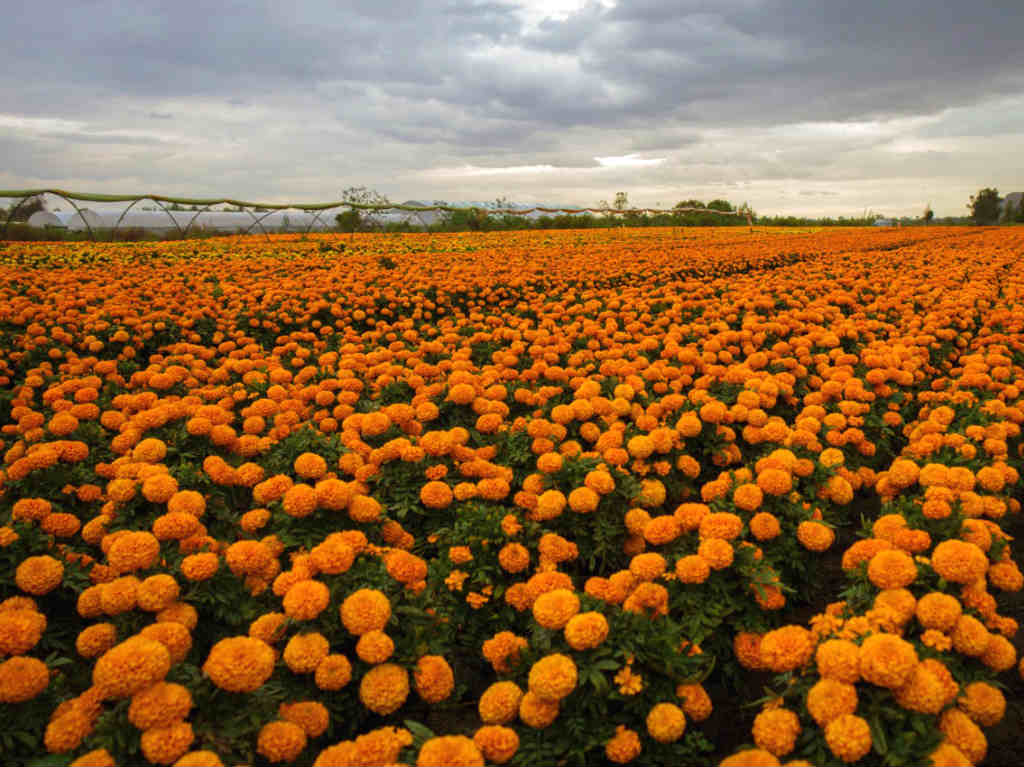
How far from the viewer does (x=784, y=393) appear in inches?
178

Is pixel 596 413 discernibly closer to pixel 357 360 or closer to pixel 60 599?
pixel 357 360

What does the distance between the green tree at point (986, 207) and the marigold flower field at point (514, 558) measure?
65051 mm

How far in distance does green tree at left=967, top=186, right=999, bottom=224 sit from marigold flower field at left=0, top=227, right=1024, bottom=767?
2561 inches

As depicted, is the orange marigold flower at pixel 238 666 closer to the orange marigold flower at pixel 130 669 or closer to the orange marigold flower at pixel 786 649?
the orange marigold flower at pixel 130 669

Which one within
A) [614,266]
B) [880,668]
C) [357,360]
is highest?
[614,266]

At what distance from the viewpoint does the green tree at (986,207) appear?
5537 centimetres

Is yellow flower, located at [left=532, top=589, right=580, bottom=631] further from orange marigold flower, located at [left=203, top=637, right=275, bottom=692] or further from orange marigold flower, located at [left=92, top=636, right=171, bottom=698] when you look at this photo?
orange marigold flower, located at [left=92, top=636, right=171, bottom=698]

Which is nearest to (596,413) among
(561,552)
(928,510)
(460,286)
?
(561,552)

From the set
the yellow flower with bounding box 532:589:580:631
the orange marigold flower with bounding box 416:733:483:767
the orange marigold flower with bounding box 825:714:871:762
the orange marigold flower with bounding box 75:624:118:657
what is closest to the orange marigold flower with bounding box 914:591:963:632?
the orange marigold flower with bounding box 825:714:871:762

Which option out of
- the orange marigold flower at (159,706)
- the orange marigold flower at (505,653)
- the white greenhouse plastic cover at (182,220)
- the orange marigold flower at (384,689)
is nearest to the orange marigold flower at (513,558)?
the orange marigold flower at (505,653)

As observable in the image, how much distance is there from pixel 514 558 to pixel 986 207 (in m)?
74.0

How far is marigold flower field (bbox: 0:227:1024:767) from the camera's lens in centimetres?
189

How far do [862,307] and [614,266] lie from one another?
17.4 feet

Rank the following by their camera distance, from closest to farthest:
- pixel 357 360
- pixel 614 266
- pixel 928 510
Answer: pixel 928 510
pixel 357 360
pixel 614 266
